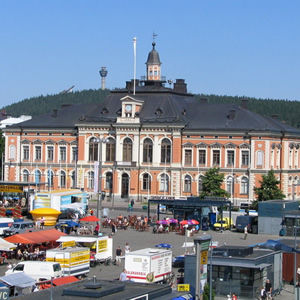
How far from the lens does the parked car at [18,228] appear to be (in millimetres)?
49281

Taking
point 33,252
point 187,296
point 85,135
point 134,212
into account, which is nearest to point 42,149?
point 85,135

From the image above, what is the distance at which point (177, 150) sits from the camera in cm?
8362

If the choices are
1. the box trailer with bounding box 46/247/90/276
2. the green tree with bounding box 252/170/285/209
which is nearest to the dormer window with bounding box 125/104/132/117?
the green tree with bounding box 252/170/285/209

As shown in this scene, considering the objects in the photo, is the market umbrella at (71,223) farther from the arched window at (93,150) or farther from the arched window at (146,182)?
the arched window at (93,150)

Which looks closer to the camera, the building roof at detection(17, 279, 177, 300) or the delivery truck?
the building roof at detection(17, 279, 177, 300)

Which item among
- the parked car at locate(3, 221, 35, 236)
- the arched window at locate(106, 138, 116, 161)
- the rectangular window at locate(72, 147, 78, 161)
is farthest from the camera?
the rectangular window at locate(72, 147, 78, 161)

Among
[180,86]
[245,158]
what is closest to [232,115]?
[245,158]

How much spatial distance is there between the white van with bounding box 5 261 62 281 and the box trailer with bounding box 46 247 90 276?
3.20 ft

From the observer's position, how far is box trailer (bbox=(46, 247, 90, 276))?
37.0 metres

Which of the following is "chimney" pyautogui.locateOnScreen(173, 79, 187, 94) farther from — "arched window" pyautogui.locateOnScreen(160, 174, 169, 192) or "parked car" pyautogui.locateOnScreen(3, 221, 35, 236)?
"parked car" pyautogui.locateOnScreen(3, 221, 35, 236)

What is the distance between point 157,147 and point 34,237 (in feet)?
136

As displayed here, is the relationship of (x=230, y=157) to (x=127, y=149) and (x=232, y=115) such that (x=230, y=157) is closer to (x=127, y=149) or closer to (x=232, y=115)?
(x=232, y=115)

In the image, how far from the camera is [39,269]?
35.6 metres

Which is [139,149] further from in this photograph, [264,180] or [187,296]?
[187,296]
